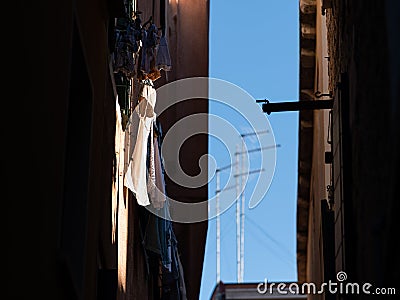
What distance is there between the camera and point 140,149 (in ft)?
39.8

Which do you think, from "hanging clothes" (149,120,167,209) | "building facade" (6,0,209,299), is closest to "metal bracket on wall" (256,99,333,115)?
"building facade" (6,0,209,299)

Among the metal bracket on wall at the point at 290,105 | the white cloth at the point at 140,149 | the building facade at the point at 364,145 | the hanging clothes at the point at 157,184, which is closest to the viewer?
the building facade at the point at 364,145

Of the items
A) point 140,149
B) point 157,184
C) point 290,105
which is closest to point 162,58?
point 140,149

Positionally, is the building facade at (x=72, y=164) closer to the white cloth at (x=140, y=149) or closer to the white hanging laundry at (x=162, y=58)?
the white cloth at (x=140, y=149)

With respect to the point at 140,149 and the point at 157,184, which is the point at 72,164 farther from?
the point at 157,184

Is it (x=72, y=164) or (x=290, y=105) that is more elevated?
(x=290, y=105)

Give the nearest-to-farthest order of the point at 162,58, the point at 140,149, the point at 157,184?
the point at 162,58 → the point at 140,149 → the point at 157,184

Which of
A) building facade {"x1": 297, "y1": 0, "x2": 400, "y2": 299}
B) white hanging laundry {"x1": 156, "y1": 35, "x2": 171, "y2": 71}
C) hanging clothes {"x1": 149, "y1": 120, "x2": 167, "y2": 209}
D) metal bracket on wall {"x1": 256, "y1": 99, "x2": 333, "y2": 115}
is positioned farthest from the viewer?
hanging clothes {"x1": 149, "y1": 120, "x2": 167, "y2": 209}

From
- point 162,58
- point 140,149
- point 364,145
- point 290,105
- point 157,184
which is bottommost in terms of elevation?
point 157,184

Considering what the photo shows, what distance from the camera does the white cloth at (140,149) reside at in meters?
12.1

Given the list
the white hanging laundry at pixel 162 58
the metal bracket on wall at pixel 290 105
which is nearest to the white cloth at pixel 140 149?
the white hanging laundry at pixel 162 58

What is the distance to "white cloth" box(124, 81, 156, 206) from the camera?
12.1m

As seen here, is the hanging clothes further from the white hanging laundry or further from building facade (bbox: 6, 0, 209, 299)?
the white hanging laundry

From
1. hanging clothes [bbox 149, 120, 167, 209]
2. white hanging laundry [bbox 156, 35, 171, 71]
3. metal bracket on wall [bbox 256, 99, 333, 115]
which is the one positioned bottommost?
hanging clothes [bbox 149, 120, 167, 209]
